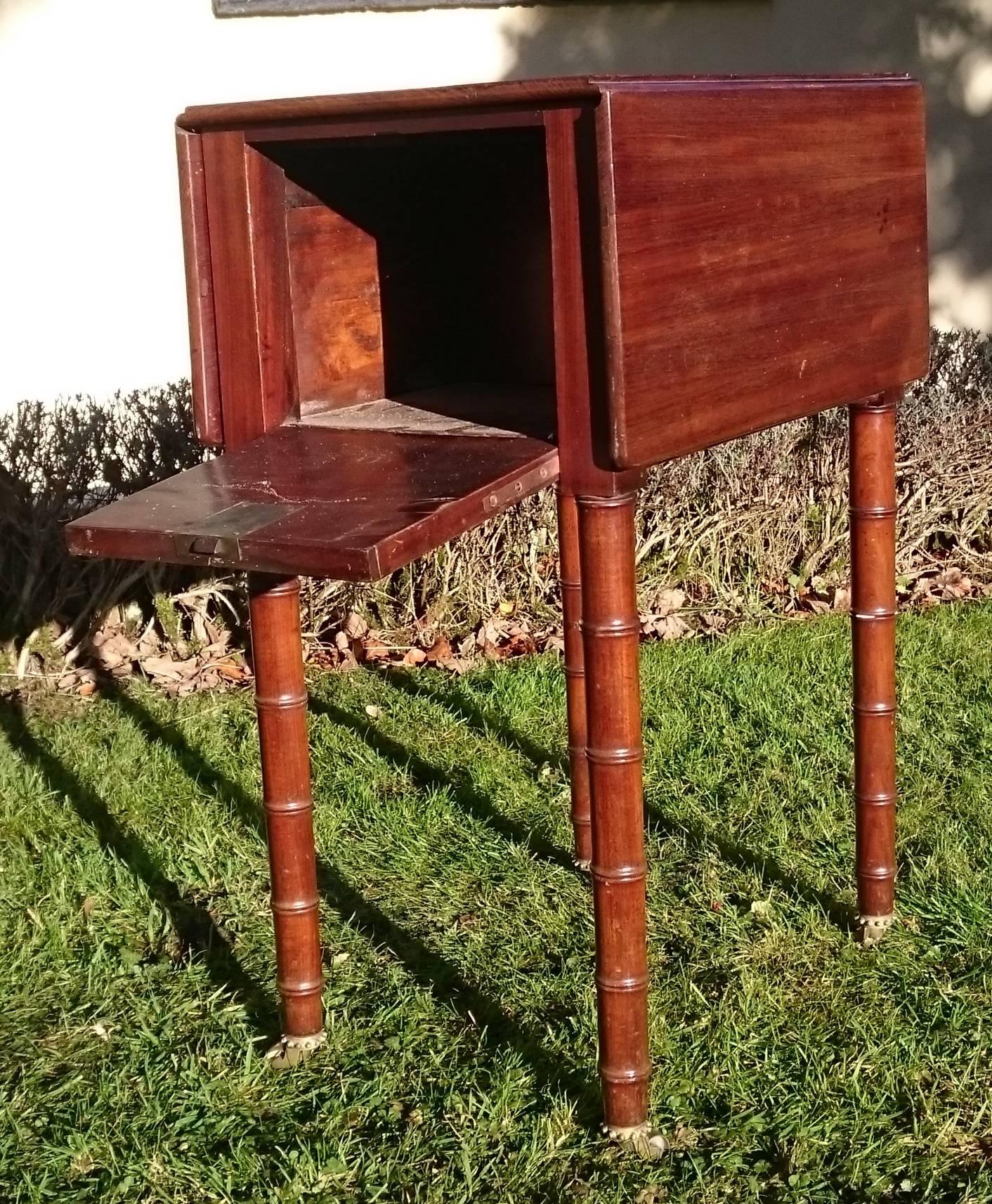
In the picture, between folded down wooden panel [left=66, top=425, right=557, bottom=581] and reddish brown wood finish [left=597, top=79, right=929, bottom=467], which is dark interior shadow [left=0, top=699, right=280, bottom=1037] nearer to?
folded down wooden panel [left=66, top=425, right=557, bottom=581]

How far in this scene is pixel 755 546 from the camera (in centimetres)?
512

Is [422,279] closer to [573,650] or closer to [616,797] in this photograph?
[573,650]

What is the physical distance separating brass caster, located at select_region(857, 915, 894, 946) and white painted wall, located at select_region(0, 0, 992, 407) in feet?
13.0

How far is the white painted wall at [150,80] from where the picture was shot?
5.80 metres

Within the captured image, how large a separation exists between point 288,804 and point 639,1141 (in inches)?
31.4

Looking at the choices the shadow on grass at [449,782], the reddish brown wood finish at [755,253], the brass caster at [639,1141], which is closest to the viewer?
the reddish brown wood finish at [755,253]

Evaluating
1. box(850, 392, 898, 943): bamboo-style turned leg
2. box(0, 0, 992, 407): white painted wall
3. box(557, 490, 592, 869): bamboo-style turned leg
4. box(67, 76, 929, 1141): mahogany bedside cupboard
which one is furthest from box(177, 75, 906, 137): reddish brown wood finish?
box(0, 0, 992, 407): white painted wall

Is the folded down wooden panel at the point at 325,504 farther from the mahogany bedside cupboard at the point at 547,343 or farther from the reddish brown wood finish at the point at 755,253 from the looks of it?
the reddish brown wood finish at the point at 755,253

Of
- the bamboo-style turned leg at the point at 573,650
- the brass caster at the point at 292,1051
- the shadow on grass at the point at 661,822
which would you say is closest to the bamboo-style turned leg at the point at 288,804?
the brass caster at the point at 292,1051

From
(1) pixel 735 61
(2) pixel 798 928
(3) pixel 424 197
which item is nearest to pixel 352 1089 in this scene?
(2) pixel 798 928

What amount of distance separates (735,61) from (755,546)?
2.46 m

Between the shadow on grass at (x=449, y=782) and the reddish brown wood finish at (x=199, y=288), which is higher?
the reddish brown wood finish at (x=199, y=288)

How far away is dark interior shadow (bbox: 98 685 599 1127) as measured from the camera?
265 cm

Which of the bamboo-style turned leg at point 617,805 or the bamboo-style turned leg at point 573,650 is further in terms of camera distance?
the bamboo-style turned leg at point 573,650
